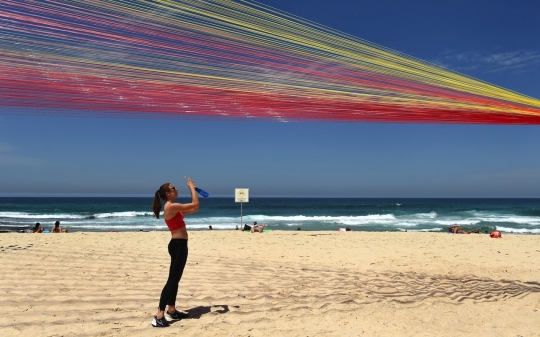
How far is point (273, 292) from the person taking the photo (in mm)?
5434

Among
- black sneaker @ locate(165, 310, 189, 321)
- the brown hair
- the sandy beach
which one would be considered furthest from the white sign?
the brown hair

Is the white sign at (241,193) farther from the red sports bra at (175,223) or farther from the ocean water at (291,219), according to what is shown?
the red sports bra at (175,223)

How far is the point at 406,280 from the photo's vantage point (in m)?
6.48

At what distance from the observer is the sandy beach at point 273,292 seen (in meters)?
4.11

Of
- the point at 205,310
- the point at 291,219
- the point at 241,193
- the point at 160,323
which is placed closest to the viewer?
the point at 160,323

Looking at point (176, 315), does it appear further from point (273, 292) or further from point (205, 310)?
point (273, 292)

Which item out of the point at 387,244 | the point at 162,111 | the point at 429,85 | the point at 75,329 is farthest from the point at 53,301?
the point at 387,244

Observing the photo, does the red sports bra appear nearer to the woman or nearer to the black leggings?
the woman

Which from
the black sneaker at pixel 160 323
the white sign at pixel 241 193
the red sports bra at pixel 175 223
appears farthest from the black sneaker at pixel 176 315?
the white sign at pixel 241 193

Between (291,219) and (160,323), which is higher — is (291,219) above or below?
below

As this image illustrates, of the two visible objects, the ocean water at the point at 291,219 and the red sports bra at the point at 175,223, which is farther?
the ocean water at the point at 291,219

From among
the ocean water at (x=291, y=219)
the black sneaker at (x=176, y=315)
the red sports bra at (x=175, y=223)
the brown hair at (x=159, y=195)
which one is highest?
the brown hair at (x=159, y=195)

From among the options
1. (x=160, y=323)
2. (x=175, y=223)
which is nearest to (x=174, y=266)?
(x=175, y=223)

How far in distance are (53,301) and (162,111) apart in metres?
2.68
